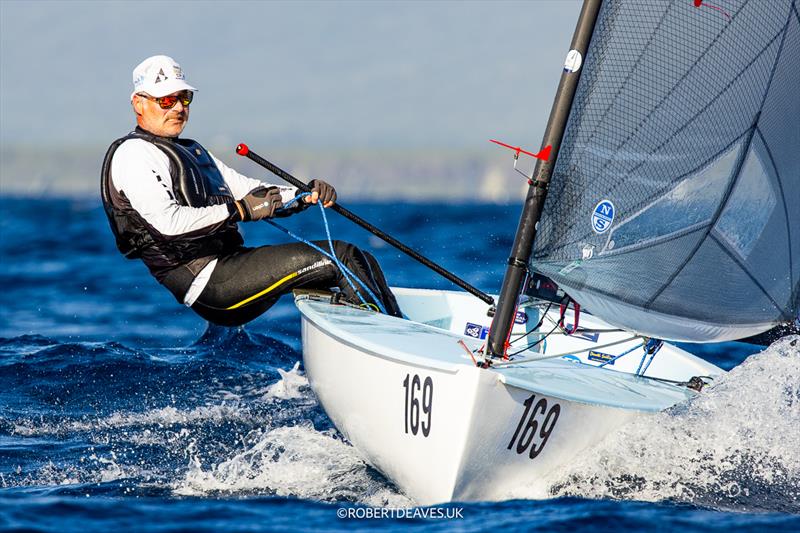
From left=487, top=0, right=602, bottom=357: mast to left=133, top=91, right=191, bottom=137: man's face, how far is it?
69.7 inches

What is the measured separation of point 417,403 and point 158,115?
1.94 meters

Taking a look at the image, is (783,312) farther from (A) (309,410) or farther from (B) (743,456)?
(A) (309,410)

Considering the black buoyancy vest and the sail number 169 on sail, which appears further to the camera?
the black buoyancy vest

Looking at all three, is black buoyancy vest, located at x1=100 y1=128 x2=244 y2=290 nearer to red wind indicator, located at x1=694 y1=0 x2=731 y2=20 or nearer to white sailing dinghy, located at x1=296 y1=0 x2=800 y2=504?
white sailing dinghy, located at x1=296 y1=0 x2=800 y2=504

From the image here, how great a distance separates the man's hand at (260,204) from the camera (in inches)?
174

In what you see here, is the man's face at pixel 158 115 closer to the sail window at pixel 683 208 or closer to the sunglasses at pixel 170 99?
the sunglasses at pixel 170 99

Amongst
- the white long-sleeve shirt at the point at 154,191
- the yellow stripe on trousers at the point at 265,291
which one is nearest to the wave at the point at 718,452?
the yellow stripe on trousers at the point at 265,291

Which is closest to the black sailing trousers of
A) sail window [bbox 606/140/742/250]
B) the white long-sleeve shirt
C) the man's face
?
the white long-sleeve shirt

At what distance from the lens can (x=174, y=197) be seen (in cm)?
437

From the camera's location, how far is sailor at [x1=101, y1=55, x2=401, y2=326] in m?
4.33

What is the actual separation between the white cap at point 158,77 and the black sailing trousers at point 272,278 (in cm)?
78

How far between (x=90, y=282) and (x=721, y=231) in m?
7.86

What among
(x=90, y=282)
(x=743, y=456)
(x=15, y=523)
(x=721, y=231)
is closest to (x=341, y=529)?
(x=15, y=523)

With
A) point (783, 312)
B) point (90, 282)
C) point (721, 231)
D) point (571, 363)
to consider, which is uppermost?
point (721, 231)
